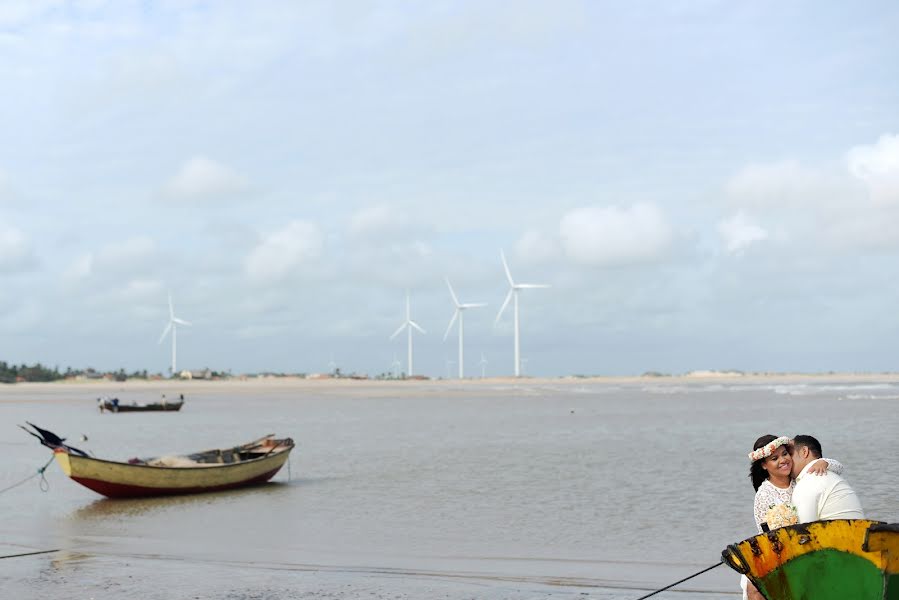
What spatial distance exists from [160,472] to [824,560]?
61.8ft

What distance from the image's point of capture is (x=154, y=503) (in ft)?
74.4

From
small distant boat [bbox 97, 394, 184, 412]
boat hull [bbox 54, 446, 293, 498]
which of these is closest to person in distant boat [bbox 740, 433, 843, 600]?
boat hull [bbox 54, 446, 293, 498]

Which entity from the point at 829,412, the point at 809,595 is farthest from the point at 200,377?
the point at 809,595

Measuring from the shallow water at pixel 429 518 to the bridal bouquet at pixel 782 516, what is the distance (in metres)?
4.32

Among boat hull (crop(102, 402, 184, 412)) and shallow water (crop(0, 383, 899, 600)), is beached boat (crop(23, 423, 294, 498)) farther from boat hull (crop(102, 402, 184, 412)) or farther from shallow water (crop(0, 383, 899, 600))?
boat hull (crop(102, 402, 184, 412))

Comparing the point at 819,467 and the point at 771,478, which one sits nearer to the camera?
the point at 819,467

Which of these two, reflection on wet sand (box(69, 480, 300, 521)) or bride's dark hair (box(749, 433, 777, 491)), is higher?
bride's dark hair (box(749, 433, 777, 491))

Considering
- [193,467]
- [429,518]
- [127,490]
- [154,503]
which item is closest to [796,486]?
[429,518]

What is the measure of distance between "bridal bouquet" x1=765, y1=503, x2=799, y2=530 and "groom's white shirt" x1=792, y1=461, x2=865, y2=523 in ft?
0.95

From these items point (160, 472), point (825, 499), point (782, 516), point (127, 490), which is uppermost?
point (825, 499)

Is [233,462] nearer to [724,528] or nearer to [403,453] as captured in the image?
[403,453]

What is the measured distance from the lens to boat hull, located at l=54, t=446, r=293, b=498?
73.8ft

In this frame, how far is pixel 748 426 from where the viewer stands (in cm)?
4628

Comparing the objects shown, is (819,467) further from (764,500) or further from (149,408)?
(149,408)
